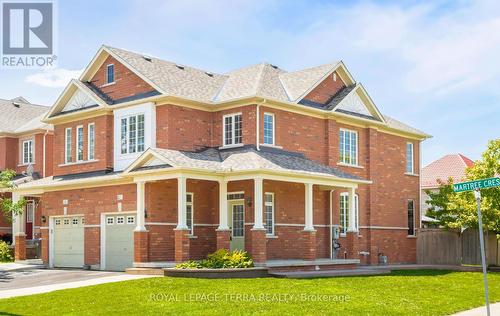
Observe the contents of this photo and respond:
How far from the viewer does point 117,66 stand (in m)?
31.1

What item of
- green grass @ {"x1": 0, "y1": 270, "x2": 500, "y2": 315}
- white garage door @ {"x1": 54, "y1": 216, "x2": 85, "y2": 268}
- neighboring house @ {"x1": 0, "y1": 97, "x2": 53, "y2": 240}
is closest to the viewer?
green grass @ {"x1": 0, "y1": 270, "x2": 500, "y2": 315}

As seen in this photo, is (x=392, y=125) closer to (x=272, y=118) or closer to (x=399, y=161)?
(x=399, y=161)

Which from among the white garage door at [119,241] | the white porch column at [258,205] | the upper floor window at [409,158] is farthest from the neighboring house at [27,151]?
the upper floor window at [409,158]

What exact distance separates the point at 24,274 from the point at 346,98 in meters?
16.1

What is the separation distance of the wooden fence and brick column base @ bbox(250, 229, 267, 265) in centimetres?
1371

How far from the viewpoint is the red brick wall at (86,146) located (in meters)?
30.9

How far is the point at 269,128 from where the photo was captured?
29766 millimetres

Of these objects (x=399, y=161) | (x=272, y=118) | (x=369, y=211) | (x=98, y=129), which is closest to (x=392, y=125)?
(x=399, y=161)

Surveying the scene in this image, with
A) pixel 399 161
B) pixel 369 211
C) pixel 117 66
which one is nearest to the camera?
pixel 117 66

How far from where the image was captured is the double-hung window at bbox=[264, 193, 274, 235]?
94.5 ft

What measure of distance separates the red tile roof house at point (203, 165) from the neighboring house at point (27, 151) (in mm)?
5918

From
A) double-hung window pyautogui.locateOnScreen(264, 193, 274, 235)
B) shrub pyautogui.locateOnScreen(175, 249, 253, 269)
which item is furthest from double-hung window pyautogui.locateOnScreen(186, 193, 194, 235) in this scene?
shrub pyautogui.locateOnScreen(175, 249, 253, 269)

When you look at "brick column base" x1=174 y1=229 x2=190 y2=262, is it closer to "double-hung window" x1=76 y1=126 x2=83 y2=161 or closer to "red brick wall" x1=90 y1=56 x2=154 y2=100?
"red brick wall" x1=90 y1=56 x2=154 y2=100

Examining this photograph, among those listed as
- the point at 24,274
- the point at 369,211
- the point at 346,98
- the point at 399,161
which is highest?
the point at 346,98
